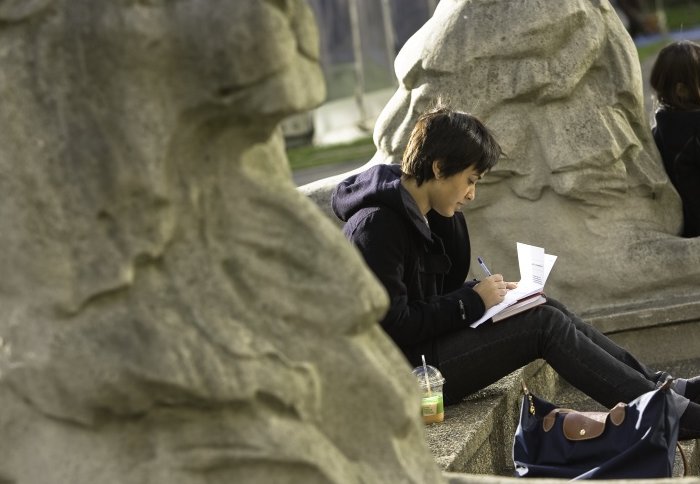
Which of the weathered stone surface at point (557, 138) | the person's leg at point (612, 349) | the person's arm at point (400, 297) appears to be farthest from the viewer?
the weathered stone surface at point (557, 138)

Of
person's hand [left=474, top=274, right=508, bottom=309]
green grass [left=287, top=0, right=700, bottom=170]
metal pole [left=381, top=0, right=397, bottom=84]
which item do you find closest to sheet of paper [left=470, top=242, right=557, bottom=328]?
person's hand [left=474, top=274, right=508, bottom=309]

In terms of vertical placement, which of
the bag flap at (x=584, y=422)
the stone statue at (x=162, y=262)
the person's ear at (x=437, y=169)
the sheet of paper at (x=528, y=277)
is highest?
the stone statue at (x=162, y=262)

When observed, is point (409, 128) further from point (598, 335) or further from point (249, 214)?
point (249, 214)

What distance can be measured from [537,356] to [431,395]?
0.36 meters

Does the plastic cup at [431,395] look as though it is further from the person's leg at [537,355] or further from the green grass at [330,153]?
the green grass at [330,153]

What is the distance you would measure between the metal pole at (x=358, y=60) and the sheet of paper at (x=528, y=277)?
527 inches

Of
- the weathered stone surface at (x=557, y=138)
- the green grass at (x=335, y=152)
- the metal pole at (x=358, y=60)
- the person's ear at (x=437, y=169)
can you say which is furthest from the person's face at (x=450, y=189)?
the metal pole at (x=358, y=60)

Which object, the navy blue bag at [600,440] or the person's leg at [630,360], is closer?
the navy blue bag at [600,440]

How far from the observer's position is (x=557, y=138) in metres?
5.70

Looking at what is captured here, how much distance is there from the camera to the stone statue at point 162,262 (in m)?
2.37

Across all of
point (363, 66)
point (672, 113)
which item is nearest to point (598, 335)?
point (672, 113)

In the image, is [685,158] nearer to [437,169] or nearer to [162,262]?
[437,169]

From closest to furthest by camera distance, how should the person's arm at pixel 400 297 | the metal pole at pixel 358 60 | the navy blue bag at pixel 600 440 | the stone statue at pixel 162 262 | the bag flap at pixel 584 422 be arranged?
A: 1. the stone statue at pixel 162 262
2. the navy blue bag at pixel 600 440
3. the bag flap at pixel 584 422
4. the person's arm at pixel 400 297
5. the metal pole at pixel 358 60

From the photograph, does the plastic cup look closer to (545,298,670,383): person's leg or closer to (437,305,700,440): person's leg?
(437,305,700,440): person's leg
